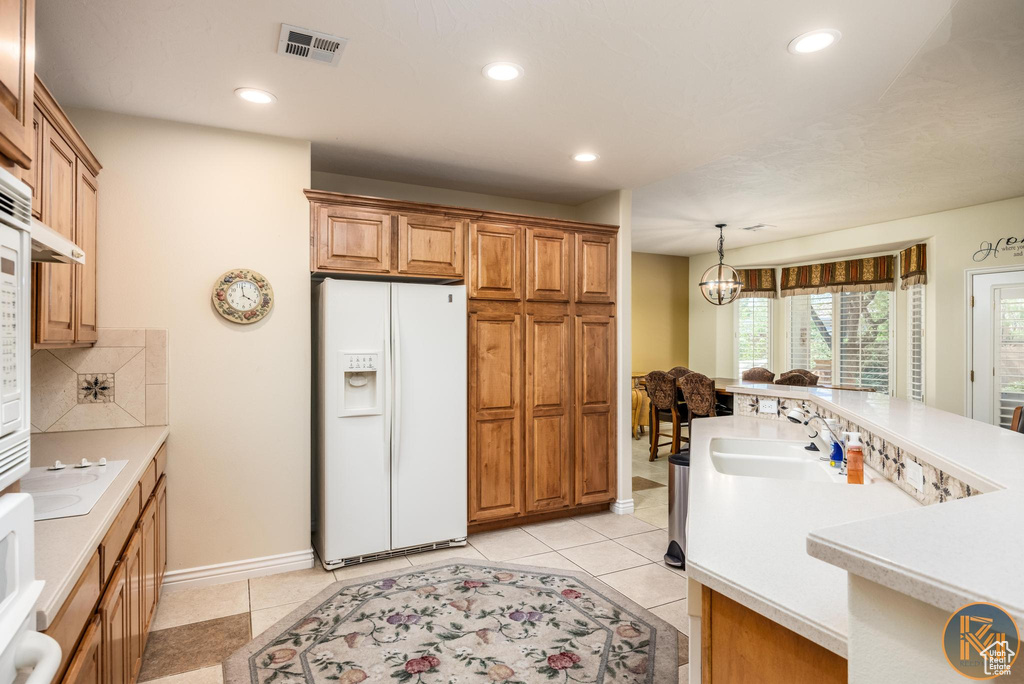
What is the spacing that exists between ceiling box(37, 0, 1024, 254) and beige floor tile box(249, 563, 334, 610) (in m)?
2.49

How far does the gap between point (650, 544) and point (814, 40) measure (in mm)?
2874

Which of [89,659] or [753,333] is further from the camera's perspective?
[753,333]

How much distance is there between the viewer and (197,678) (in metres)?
2.12

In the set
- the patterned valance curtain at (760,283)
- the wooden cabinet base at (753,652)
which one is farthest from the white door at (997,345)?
the wooden cabinet base at (753,652)

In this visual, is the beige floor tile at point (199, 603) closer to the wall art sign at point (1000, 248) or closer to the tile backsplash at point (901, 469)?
the tile backsplash at point (901, 469)

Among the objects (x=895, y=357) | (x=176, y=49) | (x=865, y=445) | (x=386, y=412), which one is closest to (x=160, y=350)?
(x=386, y=412)

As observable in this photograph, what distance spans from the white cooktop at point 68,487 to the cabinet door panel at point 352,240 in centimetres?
152

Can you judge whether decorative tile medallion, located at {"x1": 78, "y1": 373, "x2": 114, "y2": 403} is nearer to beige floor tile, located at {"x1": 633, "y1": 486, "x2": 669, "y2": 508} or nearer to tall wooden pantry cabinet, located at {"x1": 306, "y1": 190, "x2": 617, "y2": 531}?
tall wooden pantry cabinet, located at {"x1": 306, "y1": 190, "x2": 617, "y2": 531}

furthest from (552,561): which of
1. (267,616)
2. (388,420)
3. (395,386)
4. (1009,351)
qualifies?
(1009,351)

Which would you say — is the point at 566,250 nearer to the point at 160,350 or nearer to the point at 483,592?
the point at 483,592

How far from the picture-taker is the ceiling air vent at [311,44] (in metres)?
2.03

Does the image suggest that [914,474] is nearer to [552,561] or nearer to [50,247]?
[552,561]

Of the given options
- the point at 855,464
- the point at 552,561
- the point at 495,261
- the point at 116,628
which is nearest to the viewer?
the point at 116,628

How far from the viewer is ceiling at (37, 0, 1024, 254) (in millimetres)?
1925
